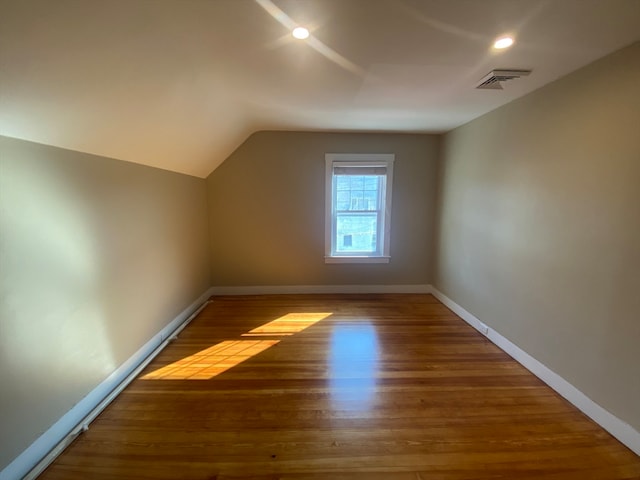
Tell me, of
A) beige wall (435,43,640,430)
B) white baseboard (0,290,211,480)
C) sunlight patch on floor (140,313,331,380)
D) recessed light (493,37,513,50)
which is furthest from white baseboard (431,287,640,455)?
white baseboard (0,290,211,480)

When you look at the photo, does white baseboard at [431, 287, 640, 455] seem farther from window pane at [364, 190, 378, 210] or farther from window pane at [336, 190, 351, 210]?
window pane at [336, 190, 351, 210]

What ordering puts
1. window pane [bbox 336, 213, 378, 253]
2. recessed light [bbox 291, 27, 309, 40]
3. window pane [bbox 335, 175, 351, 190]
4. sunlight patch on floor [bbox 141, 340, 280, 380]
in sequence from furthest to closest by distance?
window pane [bbox 336, 213, 378, 253]
window pane [bbox 335, 175, 351, 190]
sunlight patch on floor [bbox 141, 340, 280, 380]
recessed light [bbox 291, 27, 309, 40]

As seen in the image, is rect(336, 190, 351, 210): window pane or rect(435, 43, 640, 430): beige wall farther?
rect(336, 190, 351, 210): window pane

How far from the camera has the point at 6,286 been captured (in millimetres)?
1469

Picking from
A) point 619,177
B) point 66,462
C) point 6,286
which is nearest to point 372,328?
point 619,177

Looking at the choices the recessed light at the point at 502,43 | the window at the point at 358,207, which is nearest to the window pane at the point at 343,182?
the window at the point at 358,207

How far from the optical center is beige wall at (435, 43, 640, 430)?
1784 mm

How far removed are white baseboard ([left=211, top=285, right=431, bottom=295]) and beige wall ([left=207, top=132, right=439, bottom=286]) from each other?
0.22 ft

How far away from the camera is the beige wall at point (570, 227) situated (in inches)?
70.2

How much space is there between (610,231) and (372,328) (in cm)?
214

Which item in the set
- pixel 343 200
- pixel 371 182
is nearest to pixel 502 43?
pixel 371 182

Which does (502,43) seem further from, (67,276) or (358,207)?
(67,276)

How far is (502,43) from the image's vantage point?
5.65 ft

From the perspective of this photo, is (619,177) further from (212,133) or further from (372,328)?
(212,133)
